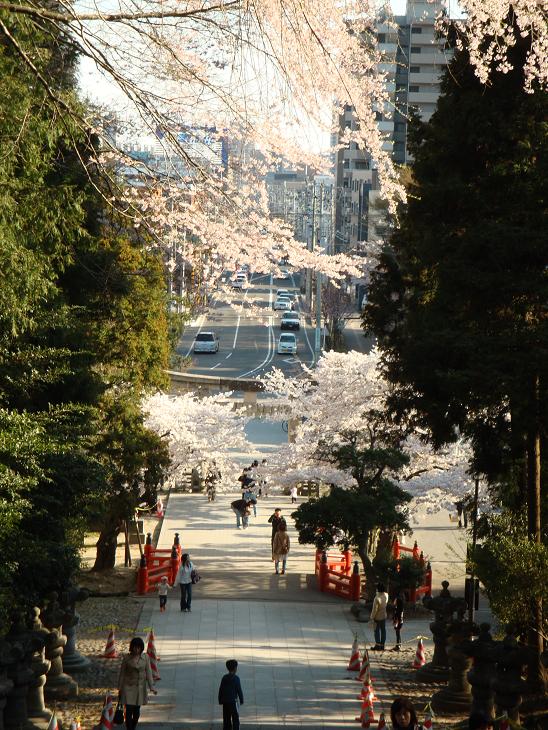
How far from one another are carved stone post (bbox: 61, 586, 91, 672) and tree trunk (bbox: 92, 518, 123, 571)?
7.65 metres

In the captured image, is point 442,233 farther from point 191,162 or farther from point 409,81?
point 409,81

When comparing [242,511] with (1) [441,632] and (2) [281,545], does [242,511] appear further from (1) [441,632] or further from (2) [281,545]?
(1) [441,632]

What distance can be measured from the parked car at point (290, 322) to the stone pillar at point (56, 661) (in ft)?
187

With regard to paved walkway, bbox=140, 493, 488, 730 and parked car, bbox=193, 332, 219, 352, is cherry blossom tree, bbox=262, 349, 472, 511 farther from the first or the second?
parked car, bbox=193, 332, 219, 352

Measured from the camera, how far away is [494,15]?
8.56 m

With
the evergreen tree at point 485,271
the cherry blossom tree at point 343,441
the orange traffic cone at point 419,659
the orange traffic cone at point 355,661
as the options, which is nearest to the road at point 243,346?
the cherry blossom tree at point 343,441

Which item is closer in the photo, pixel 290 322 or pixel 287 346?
pixel 287 346

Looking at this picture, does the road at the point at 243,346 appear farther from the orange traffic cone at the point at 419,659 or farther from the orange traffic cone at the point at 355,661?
the orange traffic cone at the point at 355,661

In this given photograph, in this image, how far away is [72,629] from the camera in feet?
50.5

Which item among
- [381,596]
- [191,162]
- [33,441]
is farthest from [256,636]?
[191,162]

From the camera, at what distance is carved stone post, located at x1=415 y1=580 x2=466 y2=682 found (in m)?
15.1

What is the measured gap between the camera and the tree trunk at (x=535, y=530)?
1270cm

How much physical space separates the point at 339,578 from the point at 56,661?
10039 mm

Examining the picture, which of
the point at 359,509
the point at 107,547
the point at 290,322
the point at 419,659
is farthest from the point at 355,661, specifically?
the point at 290,322
